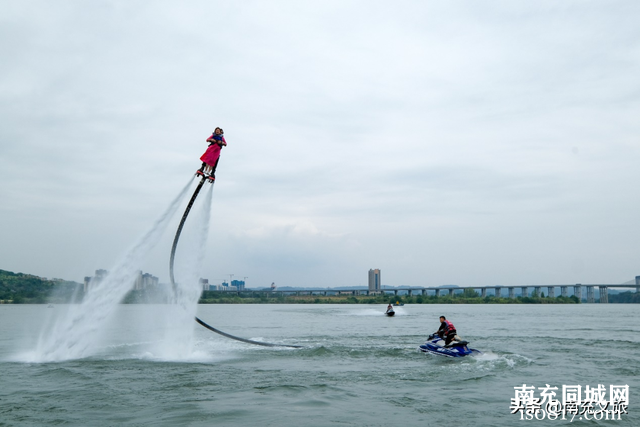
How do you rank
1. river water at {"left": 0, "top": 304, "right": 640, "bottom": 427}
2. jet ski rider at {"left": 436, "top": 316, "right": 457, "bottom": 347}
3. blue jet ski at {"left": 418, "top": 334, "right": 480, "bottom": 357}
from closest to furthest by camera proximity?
river water at {"left": 0, "top": 304, "right": 640, "bottom": 427}, blue jet ski at {"left": 418, "top": 334, "right": 480, "bottom": 357}, jet ski rider at {"left": 436, "top": 316, "right": 457, "bottom": 347}

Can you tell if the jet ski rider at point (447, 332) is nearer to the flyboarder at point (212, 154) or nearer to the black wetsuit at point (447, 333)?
the black wetsuit at point (447, 333)

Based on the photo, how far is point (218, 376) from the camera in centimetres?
2739

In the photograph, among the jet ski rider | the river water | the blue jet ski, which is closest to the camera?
the river water

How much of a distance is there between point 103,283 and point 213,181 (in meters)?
9.80

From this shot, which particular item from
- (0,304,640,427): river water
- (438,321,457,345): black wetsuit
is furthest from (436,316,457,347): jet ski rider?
(0,304,640,427): river water

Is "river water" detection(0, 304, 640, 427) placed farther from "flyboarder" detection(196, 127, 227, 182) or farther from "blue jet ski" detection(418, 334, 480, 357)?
"flyboarder" detection(196, 127, 227, 182)

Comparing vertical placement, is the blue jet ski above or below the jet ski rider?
below

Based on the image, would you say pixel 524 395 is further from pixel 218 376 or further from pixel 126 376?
pixel 126 376

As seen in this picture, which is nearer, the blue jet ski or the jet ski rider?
the blue jet ski

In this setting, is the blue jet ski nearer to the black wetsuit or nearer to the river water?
the black wetsuit

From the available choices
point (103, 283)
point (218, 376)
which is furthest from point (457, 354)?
point (103, 283)

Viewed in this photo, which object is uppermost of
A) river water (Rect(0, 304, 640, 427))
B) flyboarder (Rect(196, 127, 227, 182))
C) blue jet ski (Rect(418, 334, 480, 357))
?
flyboarder (Rect(196, 127, 227, 182))

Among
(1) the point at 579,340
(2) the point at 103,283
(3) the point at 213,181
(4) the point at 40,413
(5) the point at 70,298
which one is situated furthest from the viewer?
(1) the point at 579,340

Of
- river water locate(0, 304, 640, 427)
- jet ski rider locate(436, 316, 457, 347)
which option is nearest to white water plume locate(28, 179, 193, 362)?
river water locate(0, 304, 640, 427)
